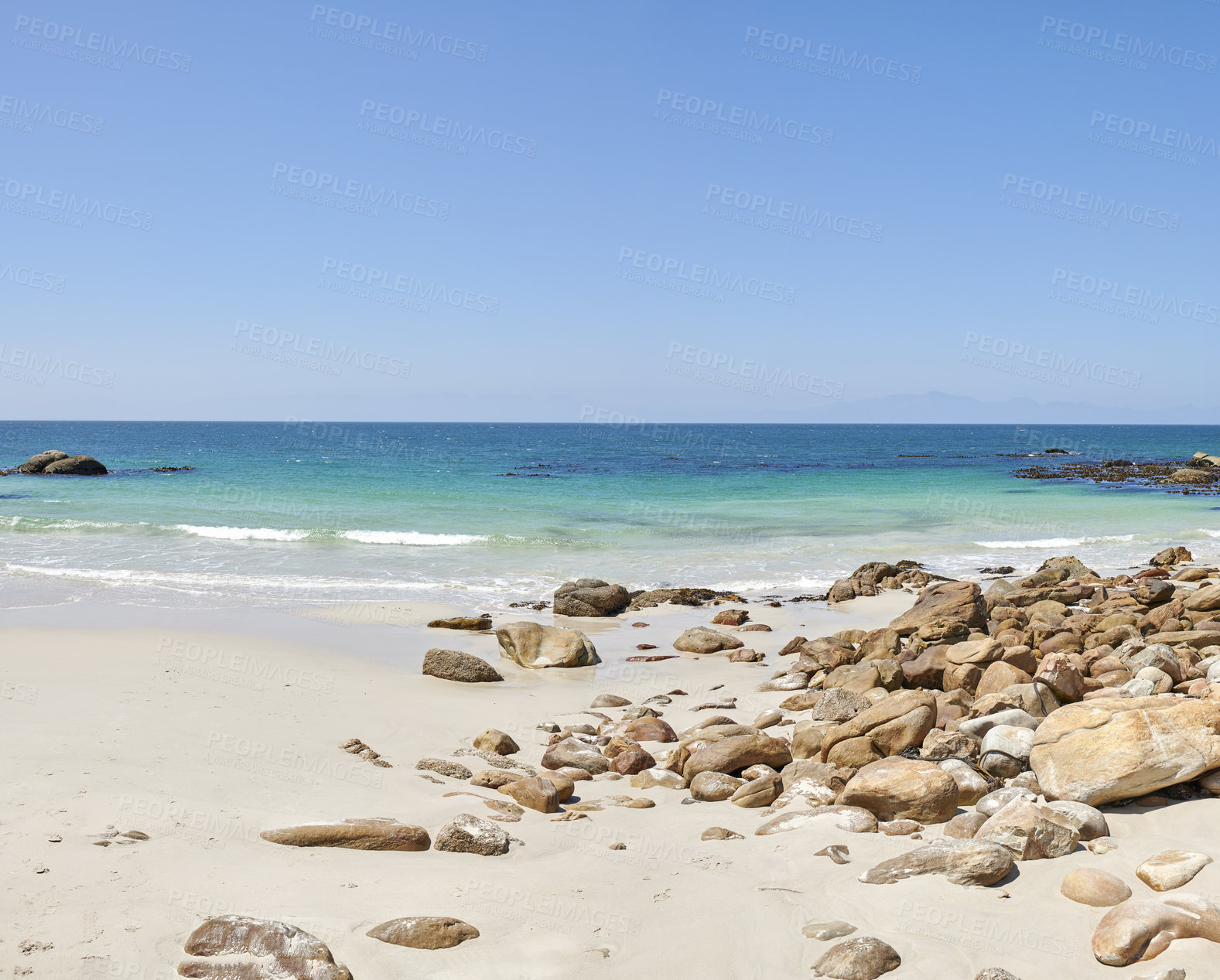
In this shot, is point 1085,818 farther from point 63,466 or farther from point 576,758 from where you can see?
point 63,466

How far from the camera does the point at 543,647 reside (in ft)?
38.3

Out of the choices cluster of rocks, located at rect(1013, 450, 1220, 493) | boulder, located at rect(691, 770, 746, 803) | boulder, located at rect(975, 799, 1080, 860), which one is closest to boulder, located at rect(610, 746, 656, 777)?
boulder, located at rect(691, 770, 746, 803)

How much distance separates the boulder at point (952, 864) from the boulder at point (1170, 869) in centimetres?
64

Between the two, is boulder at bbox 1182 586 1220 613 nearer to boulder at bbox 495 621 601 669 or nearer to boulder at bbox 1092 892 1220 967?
boulder at bbox 495 621 601 669

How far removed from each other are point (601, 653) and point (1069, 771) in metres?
7.63

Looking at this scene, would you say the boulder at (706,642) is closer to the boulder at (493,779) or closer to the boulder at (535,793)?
the boulder at (493,779)

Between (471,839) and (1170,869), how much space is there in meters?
3.90

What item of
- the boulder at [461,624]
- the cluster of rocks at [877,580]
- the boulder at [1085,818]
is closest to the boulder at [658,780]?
the boulder at [1085,818]

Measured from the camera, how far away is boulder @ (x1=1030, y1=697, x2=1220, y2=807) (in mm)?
5305

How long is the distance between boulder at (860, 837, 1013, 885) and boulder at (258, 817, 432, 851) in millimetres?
2726

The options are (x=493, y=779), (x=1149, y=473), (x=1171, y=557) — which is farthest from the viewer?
(x=1149, y=473)

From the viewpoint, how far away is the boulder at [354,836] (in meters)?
5.18

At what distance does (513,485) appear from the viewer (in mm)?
42406

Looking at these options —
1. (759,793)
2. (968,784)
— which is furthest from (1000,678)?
(759,793)
